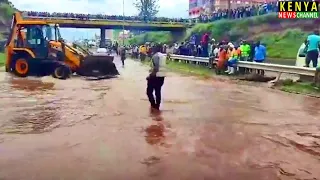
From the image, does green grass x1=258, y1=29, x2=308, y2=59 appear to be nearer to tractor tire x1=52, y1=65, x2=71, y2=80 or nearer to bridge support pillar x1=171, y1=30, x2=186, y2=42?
tractor tire x1=52, y1=65, x2=71, y2=80

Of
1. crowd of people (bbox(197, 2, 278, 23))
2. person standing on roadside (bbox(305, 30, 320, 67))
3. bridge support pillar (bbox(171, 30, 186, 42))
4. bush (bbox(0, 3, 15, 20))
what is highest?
bush (bbox(0, 3, 15, 20))

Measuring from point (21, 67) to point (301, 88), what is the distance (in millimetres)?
12832

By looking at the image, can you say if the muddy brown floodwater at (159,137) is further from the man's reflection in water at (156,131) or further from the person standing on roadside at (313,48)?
the person standing on roadside at (313,48)

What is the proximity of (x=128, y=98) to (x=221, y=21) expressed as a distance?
110 ft

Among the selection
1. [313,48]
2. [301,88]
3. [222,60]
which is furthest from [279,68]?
[222,60]

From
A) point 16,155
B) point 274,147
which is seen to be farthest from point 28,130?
point 274,147

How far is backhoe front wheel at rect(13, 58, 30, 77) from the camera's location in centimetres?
2114

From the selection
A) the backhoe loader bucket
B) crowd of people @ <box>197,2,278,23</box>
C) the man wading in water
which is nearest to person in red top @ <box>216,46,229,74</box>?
the backhoe loader bucket

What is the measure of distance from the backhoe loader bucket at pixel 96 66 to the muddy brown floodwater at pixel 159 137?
7.59 m

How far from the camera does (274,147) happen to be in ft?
23.7

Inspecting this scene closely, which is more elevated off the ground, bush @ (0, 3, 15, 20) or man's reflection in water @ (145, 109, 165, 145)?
bush @ (0, 3, 15, 20)

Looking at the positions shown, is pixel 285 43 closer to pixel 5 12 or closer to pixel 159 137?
pixel 159 137

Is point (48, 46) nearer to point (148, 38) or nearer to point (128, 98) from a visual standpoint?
point (128, 98)

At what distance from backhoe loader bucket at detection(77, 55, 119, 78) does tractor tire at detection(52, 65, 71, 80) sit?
107cm
